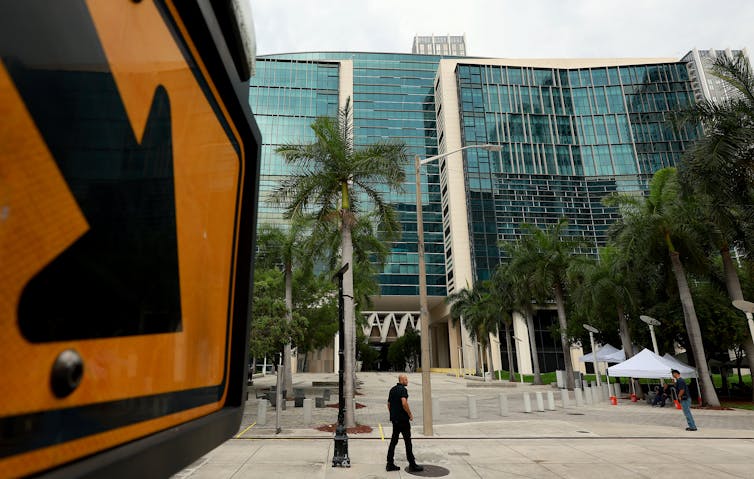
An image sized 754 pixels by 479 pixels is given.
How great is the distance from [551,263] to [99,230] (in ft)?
110

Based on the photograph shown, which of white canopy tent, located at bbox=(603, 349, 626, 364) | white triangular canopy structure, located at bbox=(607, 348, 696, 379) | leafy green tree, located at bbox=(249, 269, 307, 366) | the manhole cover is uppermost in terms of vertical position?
leafy green tree, located at bbox=(249, 269, 307, 366)

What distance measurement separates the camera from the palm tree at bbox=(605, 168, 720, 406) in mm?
20562

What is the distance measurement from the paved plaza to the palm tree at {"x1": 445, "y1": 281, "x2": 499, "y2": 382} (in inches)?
1124

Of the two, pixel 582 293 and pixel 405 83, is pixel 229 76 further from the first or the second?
pixel 405 83

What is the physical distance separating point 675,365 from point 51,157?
86.7 feet

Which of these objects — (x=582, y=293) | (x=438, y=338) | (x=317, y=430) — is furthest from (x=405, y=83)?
(x=317, y=430)

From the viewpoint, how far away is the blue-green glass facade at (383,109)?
67.1 meters

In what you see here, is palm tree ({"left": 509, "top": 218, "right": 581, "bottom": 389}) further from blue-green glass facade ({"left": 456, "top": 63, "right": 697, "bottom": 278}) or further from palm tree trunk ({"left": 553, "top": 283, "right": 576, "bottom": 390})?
blue-green glass facade ({"left": 456, "top": 63, "right": 697, "bottom": 278})

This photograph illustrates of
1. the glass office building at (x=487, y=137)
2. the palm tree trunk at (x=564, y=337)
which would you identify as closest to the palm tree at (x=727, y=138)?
the palm tree trunk at (x=564, y=337)

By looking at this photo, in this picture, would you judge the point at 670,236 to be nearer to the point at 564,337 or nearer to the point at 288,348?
the point at 564,337

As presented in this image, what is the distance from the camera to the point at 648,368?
19812 millimetres

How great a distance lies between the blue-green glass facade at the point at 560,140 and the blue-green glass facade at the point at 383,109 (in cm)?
917

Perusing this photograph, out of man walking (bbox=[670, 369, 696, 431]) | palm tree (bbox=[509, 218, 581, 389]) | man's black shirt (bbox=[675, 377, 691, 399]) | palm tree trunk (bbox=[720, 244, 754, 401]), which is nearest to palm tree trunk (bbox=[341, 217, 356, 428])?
man walking (bbox=[670, 369, 696, 431])

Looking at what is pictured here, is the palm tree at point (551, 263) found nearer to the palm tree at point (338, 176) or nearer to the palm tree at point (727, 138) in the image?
the palm tree at point (727, 138)
